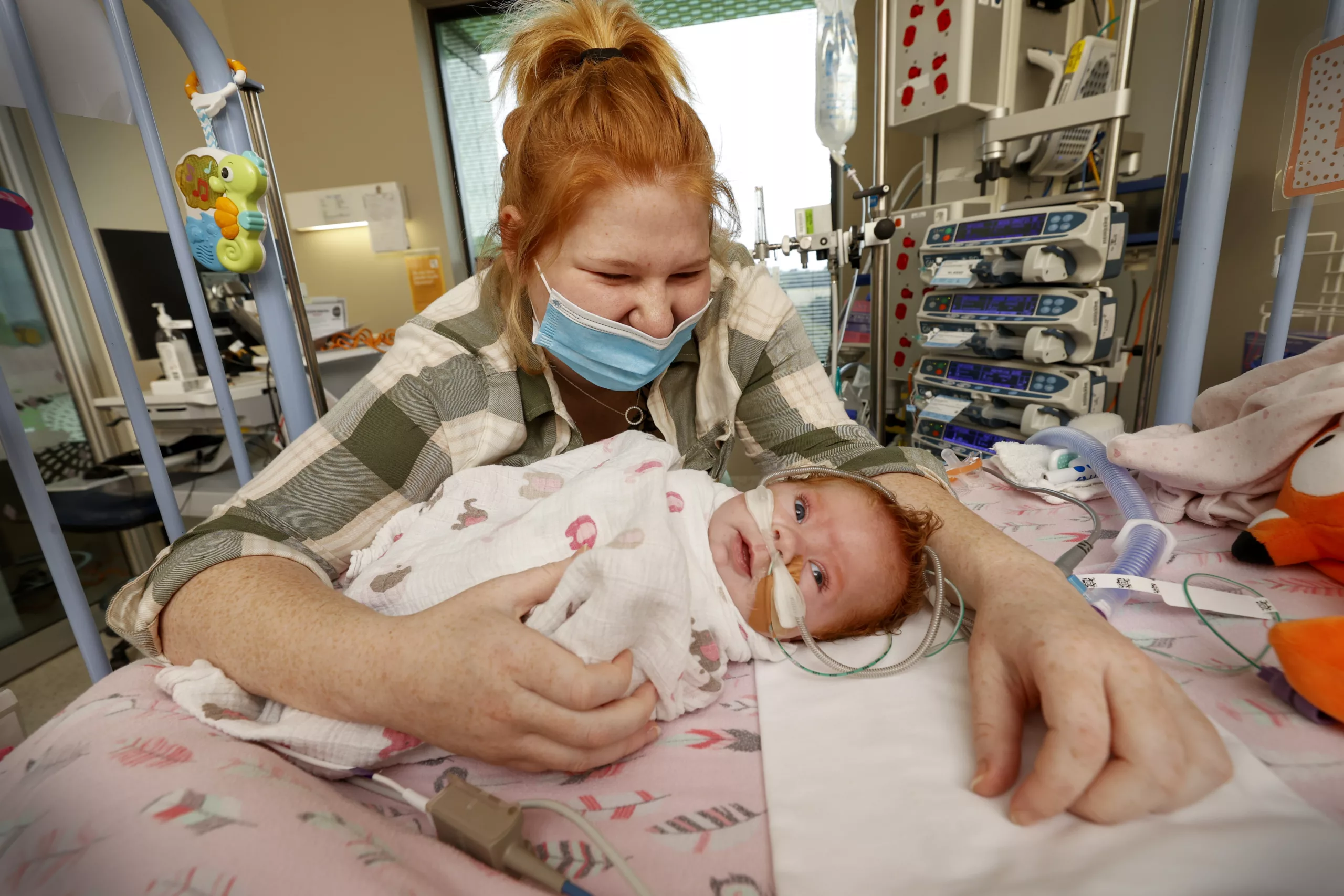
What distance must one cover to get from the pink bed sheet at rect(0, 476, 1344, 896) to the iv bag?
2.13 metres

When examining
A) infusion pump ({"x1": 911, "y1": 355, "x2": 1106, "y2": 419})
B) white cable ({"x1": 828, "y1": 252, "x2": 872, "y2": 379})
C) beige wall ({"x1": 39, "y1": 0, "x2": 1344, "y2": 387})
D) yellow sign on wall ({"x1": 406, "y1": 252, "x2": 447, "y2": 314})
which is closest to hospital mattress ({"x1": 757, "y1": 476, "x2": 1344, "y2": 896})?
infusion pump ({"x1": 911, "y1": 355, "x2": 1106, "y2": 419})

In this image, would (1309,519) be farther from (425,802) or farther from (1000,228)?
(1000,228)

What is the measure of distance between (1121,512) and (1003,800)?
29.7 inches

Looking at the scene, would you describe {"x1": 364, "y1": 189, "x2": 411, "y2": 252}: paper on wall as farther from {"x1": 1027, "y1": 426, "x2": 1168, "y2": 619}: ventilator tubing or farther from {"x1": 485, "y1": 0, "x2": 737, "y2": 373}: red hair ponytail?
{"x1": 1027, "y1": 426, "x2": 1168, "y2": 619}: ventilator tubing

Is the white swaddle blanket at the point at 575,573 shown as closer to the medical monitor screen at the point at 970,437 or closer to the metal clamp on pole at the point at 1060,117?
the medical monitor screen at the point at 970,437

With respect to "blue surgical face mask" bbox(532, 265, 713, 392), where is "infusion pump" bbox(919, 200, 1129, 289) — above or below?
above

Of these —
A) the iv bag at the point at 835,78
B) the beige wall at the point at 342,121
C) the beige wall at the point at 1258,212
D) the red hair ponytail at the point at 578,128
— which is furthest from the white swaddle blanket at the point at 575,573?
the beige wall at the point at 342,121

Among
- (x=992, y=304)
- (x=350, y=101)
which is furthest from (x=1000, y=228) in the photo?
(x=350, y=101)

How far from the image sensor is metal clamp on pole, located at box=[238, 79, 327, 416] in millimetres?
1192

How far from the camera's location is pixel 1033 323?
204 cm

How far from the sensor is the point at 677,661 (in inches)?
27.5

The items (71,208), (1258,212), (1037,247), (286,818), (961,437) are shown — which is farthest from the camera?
(961,437)

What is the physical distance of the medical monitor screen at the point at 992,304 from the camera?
80.6 inches

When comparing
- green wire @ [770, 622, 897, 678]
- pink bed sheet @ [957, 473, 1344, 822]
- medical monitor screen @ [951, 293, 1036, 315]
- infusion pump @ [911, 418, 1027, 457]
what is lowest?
infusion pump @ [911, 418, 1027, 457]
